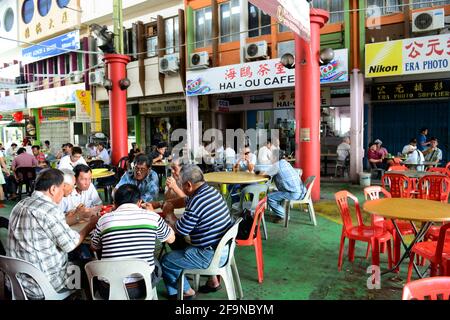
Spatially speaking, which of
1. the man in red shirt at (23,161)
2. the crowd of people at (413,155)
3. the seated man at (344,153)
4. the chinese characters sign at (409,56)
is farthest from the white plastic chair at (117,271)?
the seated man at (344,153)

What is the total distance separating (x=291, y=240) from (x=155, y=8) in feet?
39.6

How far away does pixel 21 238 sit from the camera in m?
2.31

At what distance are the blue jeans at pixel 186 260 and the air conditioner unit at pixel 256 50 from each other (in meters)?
8.85

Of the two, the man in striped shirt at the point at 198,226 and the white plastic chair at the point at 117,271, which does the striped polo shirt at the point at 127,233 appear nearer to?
the white plastic chair at the point at 117,271

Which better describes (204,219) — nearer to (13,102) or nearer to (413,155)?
(413,155)

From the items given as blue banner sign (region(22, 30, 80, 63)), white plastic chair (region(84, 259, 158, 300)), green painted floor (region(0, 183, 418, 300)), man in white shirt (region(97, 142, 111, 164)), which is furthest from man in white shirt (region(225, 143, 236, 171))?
blue banner sign (region(22, 30, 80, 63))

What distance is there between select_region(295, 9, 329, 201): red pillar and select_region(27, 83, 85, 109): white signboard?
486 inches

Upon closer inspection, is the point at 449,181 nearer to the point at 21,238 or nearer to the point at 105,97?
the point at 21,238

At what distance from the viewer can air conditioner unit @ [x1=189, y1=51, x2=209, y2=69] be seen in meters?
11.6

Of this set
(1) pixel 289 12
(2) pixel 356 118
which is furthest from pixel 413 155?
(1) pixel 289 12

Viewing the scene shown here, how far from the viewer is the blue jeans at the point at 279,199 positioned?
18.8 feet

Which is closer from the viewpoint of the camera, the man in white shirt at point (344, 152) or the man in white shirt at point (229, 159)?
the man in white shirt at point (229, 159)
